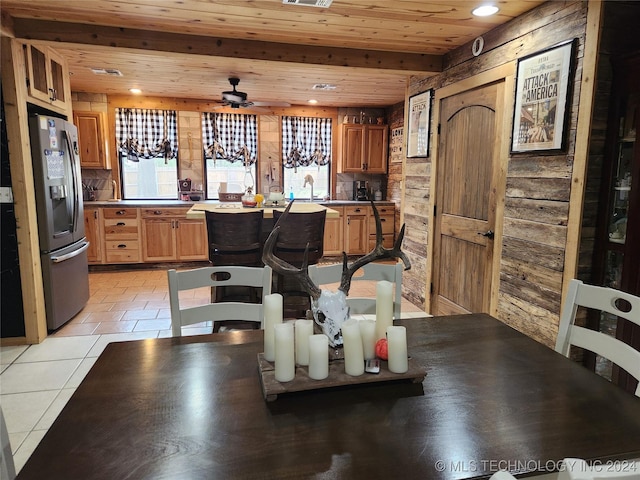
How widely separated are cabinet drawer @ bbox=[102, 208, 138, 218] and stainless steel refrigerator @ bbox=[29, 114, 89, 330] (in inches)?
66.7

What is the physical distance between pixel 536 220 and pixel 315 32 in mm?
2170

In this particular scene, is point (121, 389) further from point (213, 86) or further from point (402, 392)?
point (213, 86)

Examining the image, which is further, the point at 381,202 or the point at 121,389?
the point at 381,202

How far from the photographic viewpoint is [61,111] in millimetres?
3830

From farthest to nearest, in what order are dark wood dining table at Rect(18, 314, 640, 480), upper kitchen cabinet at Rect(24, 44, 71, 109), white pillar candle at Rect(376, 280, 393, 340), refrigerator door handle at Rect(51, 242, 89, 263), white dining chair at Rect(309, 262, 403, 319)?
refrigerator door handle at Rect(51, 242, 89, 263) → upper kitchen cabinet at Rect(24, 44, 71, 109) → white dining chair at Rect(309, 262, 403, 319) → white pillar candle at Rect(376, 280, 393, 340) → dark wood dining table at Rect(18, 314, 640, 480)

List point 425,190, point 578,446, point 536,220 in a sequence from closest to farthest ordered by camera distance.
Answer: point 578,446 → point 536,220 → point 425,190

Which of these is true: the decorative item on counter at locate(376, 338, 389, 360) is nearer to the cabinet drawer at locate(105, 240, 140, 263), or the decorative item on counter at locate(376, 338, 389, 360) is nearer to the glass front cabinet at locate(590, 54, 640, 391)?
the glass front cabinet at locate(590, 54, 640, 391)

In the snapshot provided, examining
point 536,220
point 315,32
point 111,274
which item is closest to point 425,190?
point 536,220

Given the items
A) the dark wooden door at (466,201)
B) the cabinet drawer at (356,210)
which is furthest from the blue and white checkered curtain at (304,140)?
the dark wooden door at (466,201)

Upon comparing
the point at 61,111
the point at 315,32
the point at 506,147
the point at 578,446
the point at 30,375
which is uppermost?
the point at 315,32

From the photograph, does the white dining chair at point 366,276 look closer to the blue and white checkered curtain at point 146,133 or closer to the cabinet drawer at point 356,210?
the cabinet drawer at point 356,210

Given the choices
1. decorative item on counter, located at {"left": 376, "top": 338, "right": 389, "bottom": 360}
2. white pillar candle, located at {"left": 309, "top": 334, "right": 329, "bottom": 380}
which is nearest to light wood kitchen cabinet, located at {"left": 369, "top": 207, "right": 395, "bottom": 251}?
decorative item on counter, located at {"left": 376, "top": 338, "right": 389, "bottom": 360}

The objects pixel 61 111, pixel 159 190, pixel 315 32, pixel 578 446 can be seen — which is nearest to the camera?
pixel 578 446

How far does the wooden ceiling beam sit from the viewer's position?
3121 mm
